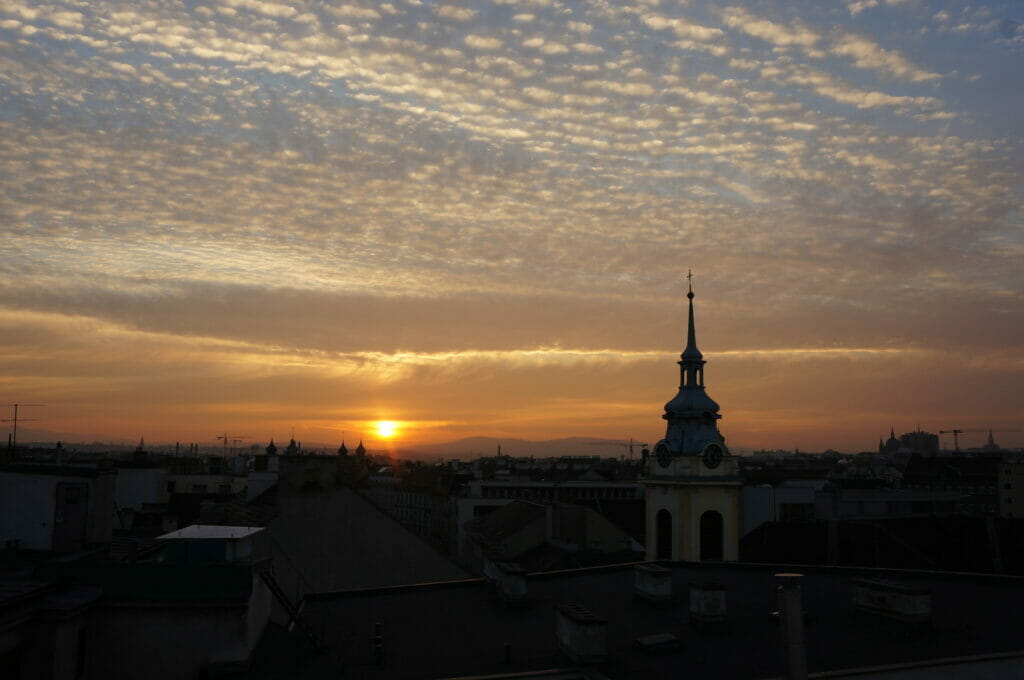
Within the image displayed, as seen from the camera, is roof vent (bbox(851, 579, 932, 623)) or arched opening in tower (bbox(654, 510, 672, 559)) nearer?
roof vent (bbox(851, 579, 932, 623))

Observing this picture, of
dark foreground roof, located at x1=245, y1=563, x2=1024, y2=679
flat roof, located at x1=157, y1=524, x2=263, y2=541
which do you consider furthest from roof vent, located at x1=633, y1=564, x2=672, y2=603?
flat roof, located at x1=157, y1=524, x2=263, y2=541

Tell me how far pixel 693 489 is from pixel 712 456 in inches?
86.2

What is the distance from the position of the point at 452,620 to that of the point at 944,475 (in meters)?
171

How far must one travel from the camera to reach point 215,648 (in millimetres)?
20297

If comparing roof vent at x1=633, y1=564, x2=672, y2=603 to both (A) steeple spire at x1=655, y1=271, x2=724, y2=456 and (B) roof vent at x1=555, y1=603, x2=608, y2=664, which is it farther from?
(A) steeple spire at x1=655, y1=271, x2=724, y2=456

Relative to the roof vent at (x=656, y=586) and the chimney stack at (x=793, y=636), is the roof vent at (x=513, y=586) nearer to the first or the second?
the roof vent at (x=656, y=586)

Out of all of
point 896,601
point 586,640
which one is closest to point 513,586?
point 586,640

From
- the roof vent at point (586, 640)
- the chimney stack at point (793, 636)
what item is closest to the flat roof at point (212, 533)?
the roof vent at point (586, 640)

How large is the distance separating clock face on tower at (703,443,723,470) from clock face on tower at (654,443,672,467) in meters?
2.08

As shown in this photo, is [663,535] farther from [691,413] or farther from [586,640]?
[586,640]

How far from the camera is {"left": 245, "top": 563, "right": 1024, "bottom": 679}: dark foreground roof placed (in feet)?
68.3

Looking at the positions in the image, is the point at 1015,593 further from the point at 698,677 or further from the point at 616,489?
the point at 616,489

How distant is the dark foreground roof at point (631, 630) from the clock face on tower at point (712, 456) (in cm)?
2218

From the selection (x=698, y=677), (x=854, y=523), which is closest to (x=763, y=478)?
(x=854, y=523)
